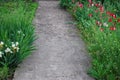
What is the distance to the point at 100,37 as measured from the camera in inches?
214

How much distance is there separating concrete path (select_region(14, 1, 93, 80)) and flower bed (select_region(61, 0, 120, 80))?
183mm

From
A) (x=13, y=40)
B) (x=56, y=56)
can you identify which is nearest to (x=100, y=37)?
(x=56, y=56)

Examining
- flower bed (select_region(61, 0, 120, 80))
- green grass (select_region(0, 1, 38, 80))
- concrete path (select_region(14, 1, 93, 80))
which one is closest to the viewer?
flower bed (select_region(61, 0, 120, 80))

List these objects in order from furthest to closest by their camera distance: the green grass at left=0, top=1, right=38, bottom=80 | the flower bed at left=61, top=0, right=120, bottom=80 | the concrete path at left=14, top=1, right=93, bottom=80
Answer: the green grass at left=0, top=1, right=38, bottom=80 < the concrete path at left=14, top=1, right=93, bottom=80 < the flower bed at left=61, top=0, right=120, bottom=80

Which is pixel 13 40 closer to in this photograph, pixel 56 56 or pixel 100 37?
pixel 56 56

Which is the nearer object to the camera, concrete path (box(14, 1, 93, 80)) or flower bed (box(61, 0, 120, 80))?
flower bed (box(61, 0, 120, 80))

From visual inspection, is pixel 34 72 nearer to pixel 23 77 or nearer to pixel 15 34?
pixel 23 77

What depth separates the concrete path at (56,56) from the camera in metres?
4.77

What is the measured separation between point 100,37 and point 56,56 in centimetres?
81

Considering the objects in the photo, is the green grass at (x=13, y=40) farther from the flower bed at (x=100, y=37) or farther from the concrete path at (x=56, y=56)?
the flower bed at (x=100, y=37)

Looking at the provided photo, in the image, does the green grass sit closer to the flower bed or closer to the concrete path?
the concrete path

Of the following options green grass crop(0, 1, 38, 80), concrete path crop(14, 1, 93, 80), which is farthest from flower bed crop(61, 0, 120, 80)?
green grass crop(0, 1, 38, 80)

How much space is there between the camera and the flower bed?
15.3 ft

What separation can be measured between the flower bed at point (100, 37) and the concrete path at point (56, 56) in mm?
183
